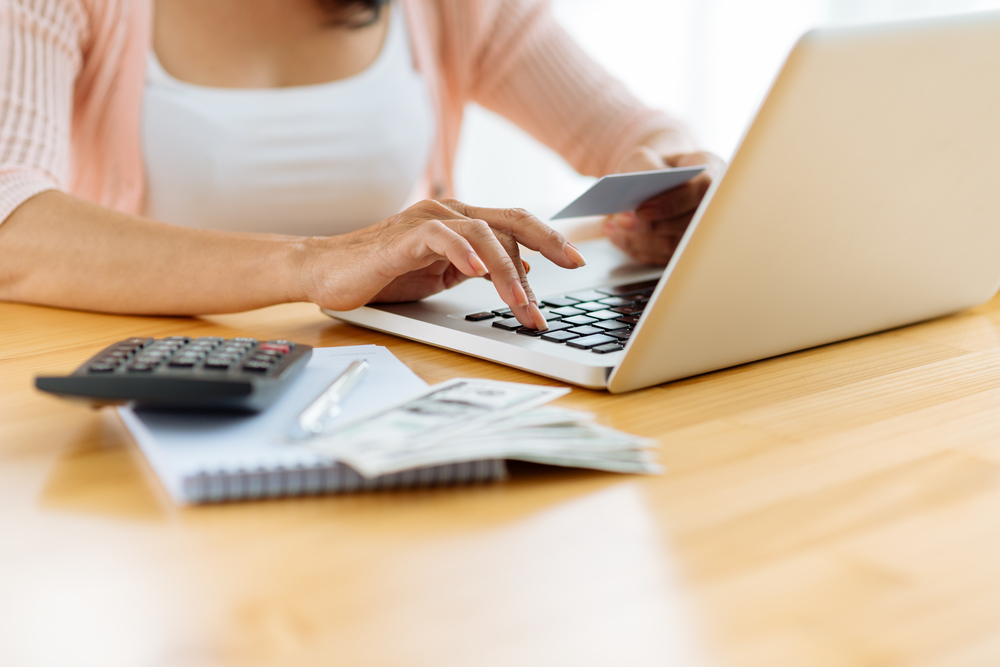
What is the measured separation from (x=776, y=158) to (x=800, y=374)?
20cm

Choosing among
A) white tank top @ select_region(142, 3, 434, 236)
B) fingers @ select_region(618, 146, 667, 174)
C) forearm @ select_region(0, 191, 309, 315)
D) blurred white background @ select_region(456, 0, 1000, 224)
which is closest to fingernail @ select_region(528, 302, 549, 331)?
forearm @ select_region(0, 191, 309, 315)

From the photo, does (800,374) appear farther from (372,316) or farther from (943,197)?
(372,316)

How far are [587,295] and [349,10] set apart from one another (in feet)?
2.76

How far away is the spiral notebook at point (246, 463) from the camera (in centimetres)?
44

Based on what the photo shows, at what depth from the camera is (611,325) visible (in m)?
0.69

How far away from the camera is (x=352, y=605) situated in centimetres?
36

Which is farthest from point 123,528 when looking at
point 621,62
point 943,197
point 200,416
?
point 621,62

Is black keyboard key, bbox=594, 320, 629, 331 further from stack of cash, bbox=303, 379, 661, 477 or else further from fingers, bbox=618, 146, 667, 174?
fingers, bbox=618, 146, 667, 174

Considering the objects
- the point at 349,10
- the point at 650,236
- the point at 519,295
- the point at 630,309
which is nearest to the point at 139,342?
the point at 519,295

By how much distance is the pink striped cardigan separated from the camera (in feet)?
3.33

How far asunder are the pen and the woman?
14 cm

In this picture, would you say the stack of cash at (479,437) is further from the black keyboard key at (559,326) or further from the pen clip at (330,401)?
the black keyboard key at (559,326)

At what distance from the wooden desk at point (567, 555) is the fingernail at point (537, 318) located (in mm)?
113

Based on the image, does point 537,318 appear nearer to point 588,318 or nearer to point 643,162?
point 588,318
